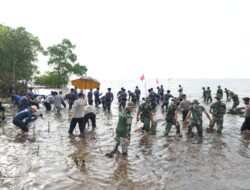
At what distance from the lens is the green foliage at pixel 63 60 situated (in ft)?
230

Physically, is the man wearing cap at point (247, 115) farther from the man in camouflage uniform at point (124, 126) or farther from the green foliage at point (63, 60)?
the green foliage at point (63, 60)

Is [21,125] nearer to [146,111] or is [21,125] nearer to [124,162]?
[146,111]

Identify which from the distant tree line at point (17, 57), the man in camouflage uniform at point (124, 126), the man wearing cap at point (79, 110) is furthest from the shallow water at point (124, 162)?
the distant tree line at point (17, 57)

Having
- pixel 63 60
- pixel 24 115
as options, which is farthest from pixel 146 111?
pixel 63 60

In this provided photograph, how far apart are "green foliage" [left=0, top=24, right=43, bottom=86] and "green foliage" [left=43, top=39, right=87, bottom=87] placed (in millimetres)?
26686

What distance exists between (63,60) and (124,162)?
6308 centimetres

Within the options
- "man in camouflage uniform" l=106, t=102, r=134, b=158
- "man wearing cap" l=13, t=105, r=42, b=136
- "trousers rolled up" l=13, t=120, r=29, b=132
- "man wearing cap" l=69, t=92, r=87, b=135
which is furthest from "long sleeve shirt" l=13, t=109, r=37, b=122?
"man in camouflage uniform" l=106, t=102, r=134, b=158

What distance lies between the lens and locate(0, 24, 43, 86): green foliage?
130 ft

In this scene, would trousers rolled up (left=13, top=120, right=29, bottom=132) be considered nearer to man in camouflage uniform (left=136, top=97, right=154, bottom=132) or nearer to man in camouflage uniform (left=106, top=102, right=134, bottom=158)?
man in camouflage uniform (left=136, top=97, right=154, bottom=132)

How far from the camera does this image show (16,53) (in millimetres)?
40438

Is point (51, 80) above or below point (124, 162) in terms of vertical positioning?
above

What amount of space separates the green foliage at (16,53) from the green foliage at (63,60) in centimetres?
2669

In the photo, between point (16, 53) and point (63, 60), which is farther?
point (63, 60)

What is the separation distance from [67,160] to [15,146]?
2.86m
